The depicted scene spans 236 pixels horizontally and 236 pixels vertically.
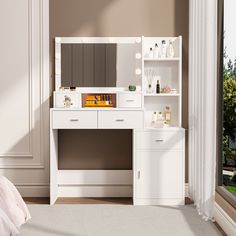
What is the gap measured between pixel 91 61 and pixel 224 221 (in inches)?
88.7

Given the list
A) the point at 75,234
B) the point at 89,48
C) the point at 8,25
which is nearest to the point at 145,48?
the point at 89,48

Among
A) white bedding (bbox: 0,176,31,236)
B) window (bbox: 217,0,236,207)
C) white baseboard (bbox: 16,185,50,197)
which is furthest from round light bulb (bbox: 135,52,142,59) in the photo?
white bedding (bbox: 0,176,31,236)

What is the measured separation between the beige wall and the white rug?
1.75m

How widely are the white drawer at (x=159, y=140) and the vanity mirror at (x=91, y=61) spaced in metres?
0.69

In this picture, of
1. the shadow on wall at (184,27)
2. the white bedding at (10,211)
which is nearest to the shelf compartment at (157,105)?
the shadow on wall at (184,27)

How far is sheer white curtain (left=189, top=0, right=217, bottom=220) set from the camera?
4.35m

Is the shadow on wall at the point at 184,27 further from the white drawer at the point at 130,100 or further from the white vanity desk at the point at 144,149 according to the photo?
the white vanity desk at the point at 144,149

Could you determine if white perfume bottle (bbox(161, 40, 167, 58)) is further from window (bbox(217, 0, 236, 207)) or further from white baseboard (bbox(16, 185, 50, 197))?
white baseboard (bbox(16, 185, 50, 197))

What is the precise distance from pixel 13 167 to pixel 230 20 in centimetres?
267

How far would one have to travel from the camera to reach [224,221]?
4016 millimetres

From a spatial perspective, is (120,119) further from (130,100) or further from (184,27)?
(184,27)

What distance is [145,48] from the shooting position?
213 inches

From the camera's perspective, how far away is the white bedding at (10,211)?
10.4ft

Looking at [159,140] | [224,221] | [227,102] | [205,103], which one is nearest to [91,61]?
[159,140]
